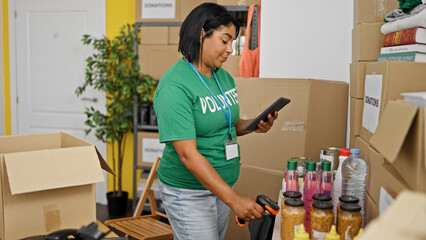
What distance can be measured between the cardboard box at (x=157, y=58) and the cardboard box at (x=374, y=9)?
2.06 m

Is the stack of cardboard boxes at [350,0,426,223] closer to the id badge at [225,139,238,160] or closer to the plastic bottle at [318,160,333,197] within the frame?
the plastic bottle at [318,160,333,197]

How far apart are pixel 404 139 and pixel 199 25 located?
0.88 metres

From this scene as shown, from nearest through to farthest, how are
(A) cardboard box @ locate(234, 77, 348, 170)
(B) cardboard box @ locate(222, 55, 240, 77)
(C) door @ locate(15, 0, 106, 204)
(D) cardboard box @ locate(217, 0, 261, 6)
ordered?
(A) cardboard box @ locate(234, 77, 348, 170) < (B) cardboard box @ locate(222, 55, 240, 77) < (D) cardboard box @ locate(217, 0, 261, 6) < (C) door @ locate(15, 0, 106, 204)

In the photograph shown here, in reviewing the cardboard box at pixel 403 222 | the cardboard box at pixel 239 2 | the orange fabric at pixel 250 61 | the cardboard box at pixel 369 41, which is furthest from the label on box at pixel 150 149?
the cardboard box at pixel 403 222

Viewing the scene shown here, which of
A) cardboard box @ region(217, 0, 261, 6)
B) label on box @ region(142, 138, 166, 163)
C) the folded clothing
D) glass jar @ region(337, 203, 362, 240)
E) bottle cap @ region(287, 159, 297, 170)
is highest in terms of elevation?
cardboard box @ region(217, 0, 261, 6)

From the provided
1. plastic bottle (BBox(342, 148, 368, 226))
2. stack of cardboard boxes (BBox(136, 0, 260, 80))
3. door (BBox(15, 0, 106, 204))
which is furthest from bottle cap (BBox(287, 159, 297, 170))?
door (BBox(15, 0, 106, 204))

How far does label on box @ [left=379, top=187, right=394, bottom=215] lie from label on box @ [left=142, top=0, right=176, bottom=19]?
9.63ft

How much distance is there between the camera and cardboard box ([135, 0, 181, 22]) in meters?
3.76

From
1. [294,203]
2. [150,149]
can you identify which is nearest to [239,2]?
[150,149]

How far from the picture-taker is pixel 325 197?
126cm

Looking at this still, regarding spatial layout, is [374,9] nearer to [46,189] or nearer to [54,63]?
[46,189]

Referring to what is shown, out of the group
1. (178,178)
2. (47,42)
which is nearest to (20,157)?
(178,178)

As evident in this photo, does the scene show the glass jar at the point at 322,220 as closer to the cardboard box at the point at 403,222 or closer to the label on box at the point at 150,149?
the cardboard box at the point at 403,222

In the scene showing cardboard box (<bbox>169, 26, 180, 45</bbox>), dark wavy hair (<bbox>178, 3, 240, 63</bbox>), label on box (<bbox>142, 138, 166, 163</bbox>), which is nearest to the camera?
dark wavy hair (<bbox>178, 3, 240, 63</bbox>)
